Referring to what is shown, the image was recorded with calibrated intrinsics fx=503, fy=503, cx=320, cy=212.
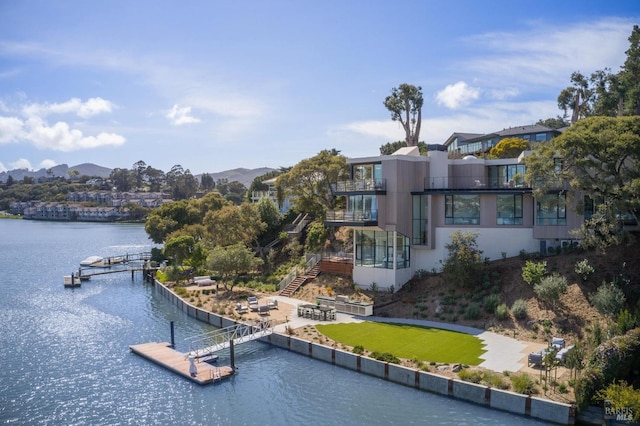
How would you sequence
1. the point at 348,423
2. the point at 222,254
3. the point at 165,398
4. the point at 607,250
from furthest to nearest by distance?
the point at 222,254, the point at 607,250, the point at 165,398, the point at 348,423

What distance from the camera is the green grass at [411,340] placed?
942 inches

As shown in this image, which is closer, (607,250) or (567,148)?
(567,148)

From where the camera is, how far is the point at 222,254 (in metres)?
39.8

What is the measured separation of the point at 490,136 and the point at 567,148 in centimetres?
4114

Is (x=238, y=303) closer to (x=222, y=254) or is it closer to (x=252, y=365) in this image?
(x=222, y=254)

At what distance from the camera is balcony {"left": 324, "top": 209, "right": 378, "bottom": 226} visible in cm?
3481

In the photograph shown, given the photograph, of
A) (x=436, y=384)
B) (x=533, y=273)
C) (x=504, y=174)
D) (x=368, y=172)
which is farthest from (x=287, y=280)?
(x=436, y=384)

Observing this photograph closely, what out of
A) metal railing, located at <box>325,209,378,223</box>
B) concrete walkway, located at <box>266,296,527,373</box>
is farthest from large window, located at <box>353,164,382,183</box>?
concrete walkway, located at <box>266,296,527,373</box>

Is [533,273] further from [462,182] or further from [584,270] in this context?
[462,182]

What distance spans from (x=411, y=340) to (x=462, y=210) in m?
12.3

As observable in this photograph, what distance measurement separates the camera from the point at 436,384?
851 inches

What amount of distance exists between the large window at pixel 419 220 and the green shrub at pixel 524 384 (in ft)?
53.3

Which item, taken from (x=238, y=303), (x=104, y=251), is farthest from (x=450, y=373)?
(x=104, y=251)

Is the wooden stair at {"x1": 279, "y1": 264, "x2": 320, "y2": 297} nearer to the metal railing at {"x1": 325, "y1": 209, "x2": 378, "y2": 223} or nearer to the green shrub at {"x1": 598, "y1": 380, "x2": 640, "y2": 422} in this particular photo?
the metal railing at {"x1": 325, "y1": 209, "x2": 378, "y2": 223}
